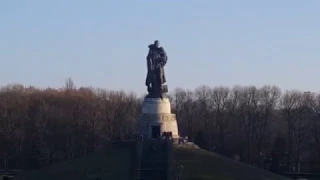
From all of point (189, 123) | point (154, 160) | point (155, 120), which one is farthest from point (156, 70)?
point (189, 123)

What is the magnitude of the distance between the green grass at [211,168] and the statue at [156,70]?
788 centimetres

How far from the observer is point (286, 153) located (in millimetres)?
86250

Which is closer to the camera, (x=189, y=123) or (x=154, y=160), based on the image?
(x=154, y=160)

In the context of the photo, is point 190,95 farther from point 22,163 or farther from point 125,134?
point 22,163

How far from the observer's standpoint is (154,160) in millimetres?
64250

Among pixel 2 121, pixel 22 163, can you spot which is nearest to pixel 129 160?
pixel 22 163

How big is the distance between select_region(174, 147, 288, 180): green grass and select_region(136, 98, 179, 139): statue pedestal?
14.0 ft

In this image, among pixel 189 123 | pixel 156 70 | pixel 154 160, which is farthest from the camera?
pixel 189 123

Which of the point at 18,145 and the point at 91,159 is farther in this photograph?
the point at 18,145

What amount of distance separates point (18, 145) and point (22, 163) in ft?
15.9

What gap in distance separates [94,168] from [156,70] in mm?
14451

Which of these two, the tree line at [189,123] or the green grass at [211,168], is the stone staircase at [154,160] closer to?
the green grass at [211,168]

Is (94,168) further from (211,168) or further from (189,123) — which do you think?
(189,123)

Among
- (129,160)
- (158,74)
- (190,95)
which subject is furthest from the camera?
(190,95)
